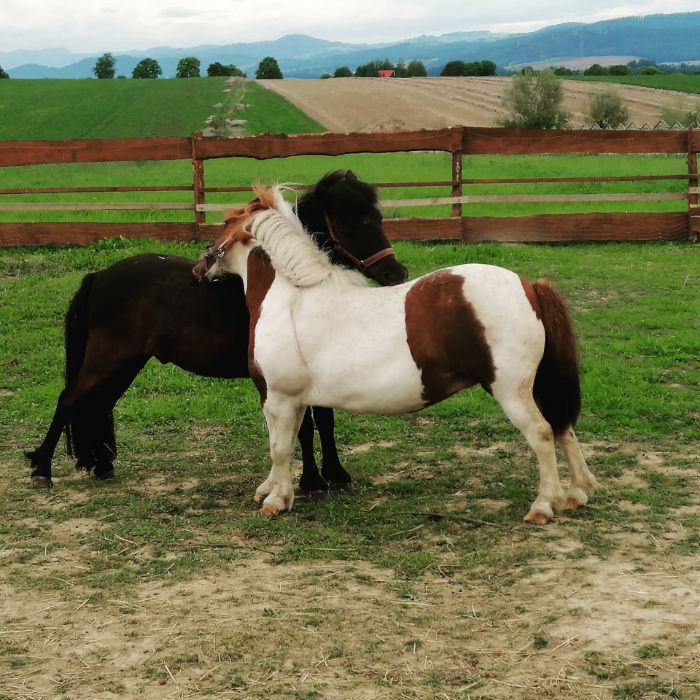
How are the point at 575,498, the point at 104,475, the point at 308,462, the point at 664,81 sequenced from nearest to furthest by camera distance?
the point at 575,498
the point at 308,462
the point at 104,475
the point at 664,81

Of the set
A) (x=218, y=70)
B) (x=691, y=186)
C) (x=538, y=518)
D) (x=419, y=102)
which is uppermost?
(x=218, y=70)

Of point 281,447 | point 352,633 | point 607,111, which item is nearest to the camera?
point 352,633

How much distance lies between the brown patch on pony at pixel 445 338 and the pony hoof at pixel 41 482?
8.46 feet

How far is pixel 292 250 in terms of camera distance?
5.35 metres

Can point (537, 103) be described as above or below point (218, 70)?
below

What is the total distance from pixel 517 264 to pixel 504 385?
24.0ft

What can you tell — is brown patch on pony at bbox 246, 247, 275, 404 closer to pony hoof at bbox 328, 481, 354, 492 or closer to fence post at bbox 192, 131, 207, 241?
pony hoof at bbox 328, 481, 354, 492

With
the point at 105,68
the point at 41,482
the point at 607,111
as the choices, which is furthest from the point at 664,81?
the point at 41,482

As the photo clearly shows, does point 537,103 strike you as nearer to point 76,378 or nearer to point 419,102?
point 419,102

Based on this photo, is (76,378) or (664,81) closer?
(76,378)

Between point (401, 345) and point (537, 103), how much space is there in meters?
37.0

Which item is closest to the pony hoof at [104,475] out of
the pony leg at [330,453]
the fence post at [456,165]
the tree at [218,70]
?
the pony leg at [330,453]

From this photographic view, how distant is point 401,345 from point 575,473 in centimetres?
123

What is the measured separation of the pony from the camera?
4.79 metres
